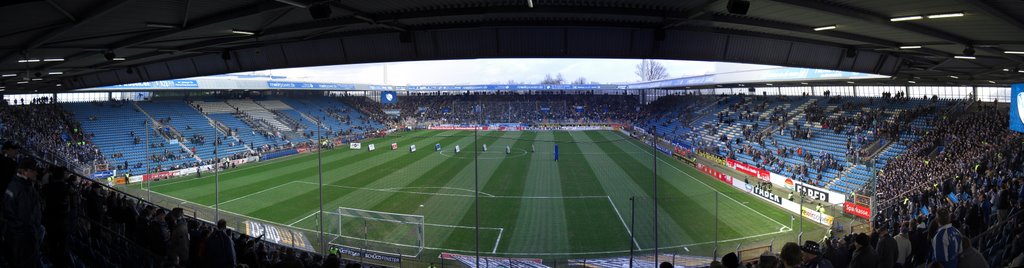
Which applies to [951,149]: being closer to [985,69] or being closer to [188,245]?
[985,69]

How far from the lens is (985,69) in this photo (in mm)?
15062

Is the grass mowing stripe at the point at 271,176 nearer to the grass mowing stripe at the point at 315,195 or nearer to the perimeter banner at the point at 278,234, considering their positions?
the grass mowing stripe at the point at 315,195

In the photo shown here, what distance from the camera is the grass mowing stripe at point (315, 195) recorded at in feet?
70.6

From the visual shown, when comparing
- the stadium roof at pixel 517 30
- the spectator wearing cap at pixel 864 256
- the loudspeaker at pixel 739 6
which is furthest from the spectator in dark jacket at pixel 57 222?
the spectator wearing cap at pixel 864 256

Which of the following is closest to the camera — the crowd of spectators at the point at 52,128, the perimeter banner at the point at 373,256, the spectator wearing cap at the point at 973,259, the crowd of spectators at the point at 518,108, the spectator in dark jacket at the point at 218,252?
the spectator wearing cap at the point at 973,259

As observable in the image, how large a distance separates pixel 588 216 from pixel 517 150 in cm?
2230

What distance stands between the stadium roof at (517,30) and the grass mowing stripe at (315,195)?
11.8 metres

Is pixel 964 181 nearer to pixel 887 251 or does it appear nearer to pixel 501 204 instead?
pixel 887 251

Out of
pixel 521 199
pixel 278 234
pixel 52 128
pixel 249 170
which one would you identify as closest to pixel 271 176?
pixel 249 170

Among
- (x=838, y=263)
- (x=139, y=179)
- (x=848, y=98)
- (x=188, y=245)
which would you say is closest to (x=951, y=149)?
(x=848, y=98)

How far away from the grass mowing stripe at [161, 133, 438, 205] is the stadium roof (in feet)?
55.9

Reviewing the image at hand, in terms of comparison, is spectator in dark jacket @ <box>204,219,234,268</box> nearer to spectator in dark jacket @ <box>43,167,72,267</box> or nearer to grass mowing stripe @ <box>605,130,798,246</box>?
spectator in dark jacket @ <box>43,167,72,267</box>

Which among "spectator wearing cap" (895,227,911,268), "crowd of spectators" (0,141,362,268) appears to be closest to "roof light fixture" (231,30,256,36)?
"crowd of spectators" (0,141,362,268)

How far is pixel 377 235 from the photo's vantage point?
1806 centimetres
